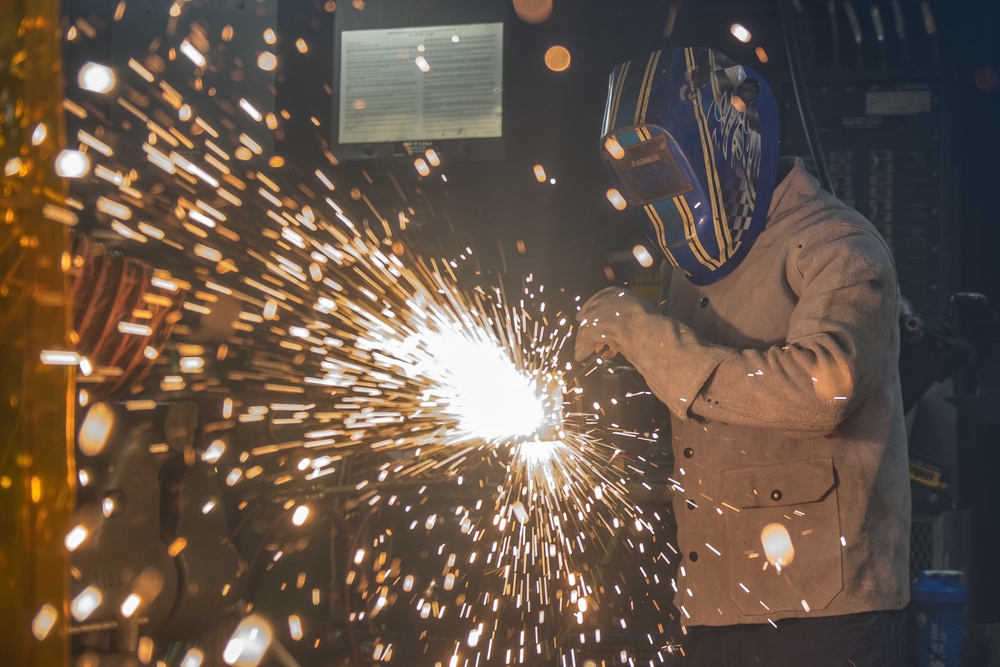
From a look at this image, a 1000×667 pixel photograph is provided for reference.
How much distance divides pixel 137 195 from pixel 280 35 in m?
0.78

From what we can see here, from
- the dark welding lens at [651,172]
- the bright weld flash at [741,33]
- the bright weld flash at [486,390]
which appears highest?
the bright weld flash at [741,33]

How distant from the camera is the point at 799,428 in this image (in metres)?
1.78

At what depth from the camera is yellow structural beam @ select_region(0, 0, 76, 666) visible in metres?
Answer: 1.04

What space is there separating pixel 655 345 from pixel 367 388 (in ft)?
2.97

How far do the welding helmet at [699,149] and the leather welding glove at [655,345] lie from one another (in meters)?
0.21

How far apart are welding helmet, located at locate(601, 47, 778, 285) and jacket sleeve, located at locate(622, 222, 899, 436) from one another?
7.3 inches

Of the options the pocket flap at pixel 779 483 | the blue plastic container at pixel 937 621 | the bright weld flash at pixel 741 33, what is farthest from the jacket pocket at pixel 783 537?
the bright weld flash at pixel 741 33

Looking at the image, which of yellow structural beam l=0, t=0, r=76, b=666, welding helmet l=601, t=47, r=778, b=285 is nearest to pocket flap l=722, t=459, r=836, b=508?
welding helmet l=601, t=47, r=778, b=285

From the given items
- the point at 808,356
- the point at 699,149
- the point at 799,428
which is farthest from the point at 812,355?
the point at 699,149

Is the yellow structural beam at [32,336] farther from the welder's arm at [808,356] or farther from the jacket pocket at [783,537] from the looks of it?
the jacket pocket at [783,537]

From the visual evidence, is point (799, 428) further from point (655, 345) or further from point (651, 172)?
point (651, 172)

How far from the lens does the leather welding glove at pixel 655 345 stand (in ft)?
6.15

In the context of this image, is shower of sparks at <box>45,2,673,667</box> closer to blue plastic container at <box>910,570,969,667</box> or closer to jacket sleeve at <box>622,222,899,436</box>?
jacket sleeve at <box>622,222,899,436</box>

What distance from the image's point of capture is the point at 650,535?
8.61ft
